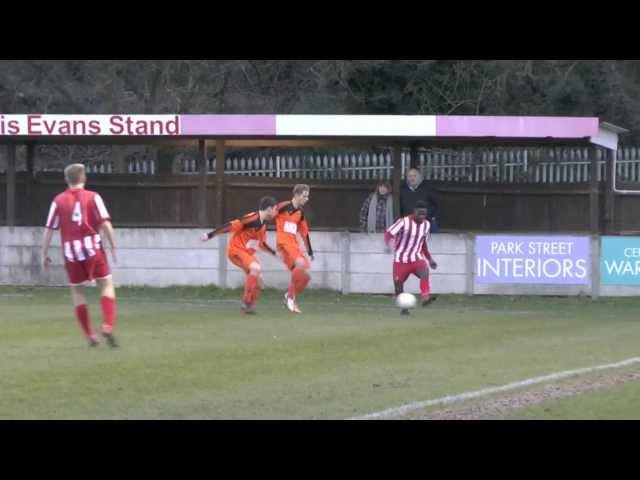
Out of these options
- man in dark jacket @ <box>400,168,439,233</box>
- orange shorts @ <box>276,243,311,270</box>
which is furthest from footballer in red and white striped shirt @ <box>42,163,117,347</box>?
man in dark jacket @ <box>400,168,439,233</box>

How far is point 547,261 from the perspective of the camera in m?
21.1

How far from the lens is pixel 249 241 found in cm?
1850

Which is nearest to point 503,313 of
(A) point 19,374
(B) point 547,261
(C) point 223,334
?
(B) point 547,261

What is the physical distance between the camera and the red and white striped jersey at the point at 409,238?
18.8m

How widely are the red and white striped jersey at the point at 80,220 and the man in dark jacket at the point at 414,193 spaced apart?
9091 mm

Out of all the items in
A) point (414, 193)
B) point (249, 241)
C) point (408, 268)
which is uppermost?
point (414, 193)

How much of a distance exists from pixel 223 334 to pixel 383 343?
81.8 inches

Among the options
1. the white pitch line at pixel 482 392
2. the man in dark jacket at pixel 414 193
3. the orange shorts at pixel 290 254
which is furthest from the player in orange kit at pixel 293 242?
the white pitch line at pixel 482 392

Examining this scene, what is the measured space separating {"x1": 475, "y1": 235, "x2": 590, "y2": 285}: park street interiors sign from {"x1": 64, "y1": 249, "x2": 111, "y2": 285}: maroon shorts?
930cm

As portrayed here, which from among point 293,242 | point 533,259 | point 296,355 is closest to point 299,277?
point 293,242

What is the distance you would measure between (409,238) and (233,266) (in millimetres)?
4483

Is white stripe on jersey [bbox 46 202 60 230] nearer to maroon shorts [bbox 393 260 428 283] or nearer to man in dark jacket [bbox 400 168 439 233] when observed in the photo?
maroon shorts [bbox 393 260 428 283]

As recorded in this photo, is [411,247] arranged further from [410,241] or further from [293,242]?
[293,242]

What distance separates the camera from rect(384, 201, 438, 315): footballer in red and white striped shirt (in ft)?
61.5
